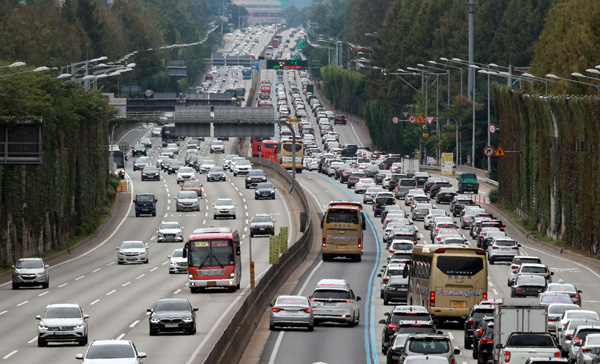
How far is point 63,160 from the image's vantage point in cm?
10000

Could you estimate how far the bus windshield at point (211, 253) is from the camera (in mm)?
62531

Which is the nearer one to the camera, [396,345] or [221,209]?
[396,345]

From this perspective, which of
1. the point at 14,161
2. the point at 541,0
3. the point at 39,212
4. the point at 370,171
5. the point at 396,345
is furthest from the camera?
the point at 541,0

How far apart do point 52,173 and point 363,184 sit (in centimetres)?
4290

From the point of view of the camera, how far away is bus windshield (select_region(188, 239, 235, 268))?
62531 mm

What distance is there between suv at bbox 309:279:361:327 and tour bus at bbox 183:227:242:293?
11.5 meters

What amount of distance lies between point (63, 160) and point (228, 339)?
208 feet

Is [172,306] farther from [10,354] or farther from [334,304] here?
[334,304]

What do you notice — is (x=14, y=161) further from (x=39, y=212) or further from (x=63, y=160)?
(x=63, y=160)

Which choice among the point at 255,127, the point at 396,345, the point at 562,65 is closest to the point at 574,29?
the point at 562,65

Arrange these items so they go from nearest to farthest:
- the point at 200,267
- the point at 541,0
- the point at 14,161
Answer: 1. the point at 200,267
2. the point at 14,161
3. the point at 541,0

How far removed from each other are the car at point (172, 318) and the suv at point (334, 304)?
626 centimetres

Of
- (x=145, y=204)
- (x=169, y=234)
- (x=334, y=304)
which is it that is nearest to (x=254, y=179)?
(x=145, y=204)

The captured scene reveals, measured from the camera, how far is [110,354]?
3488 cm
